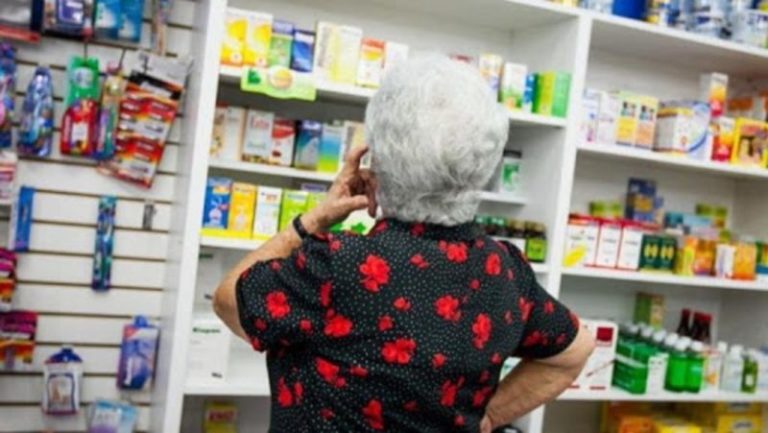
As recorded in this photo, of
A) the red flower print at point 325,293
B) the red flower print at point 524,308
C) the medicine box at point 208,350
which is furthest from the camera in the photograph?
the medicine box at point 208,350

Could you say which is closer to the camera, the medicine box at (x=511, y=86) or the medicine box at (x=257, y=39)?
the medicine box at (x=257, y=39)

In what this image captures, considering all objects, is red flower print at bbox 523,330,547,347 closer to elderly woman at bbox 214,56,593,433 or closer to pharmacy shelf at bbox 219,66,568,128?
elderly woman at bbox 214,56,593,433

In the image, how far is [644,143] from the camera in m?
3.38

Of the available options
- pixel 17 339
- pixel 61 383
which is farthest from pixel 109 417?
pixel 17 339

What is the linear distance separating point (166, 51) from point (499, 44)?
1.49m

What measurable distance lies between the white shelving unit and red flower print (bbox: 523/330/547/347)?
4.37 feet

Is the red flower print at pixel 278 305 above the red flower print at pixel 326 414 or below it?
above

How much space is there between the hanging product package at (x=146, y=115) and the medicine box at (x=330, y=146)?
57cm

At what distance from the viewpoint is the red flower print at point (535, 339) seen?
172cm

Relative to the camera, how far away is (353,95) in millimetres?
2873

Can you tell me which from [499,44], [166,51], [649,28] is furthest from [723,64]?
[166,51]

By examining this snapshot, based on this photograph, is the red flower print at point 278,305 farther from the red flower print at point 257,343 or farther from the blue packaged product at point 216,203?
the blue packaged product at point 216,203

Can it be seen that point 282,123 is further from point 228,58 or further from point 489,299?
point 489,299

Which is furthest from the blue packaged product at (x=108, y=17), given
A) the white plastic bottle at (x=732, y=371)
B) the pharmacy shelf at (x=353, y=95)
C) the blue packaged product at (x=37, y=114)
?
the white plastic bottle at (x=732, y=371)
